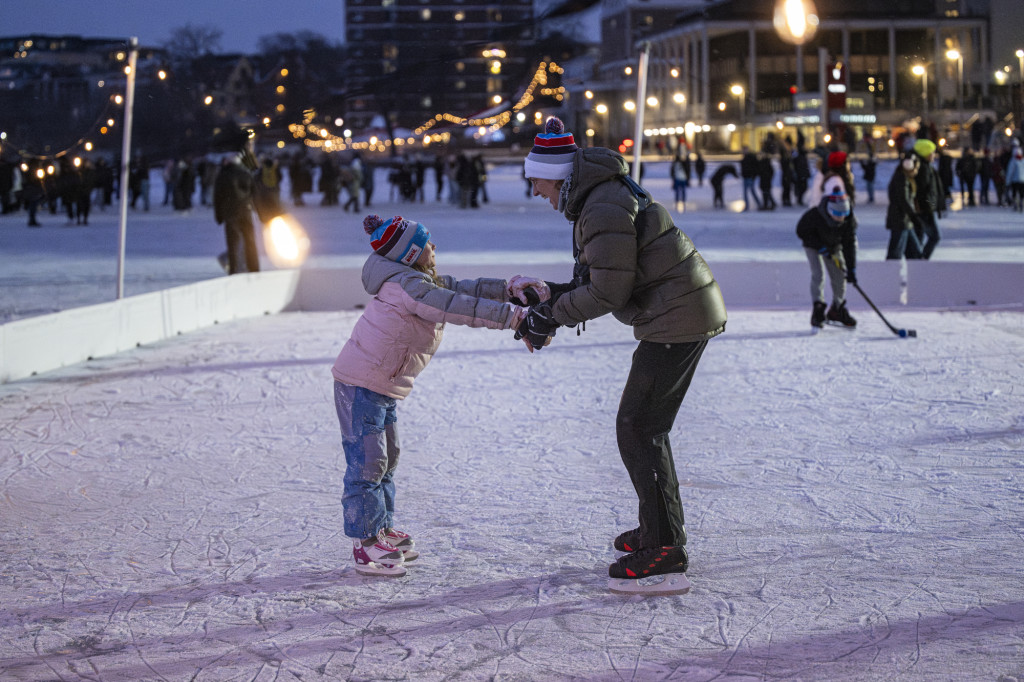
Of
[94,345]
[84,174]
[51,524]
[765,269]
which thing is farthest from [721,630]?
[84,174]

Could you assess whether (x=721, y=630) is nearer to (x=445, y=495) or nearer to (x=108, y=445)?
(x=445, y=495)

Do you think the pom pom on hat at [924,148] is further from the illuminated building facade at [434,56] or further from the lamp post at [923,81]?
the lamp post at [923,81]

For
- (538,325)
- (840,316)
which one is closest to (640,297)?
(538,325)

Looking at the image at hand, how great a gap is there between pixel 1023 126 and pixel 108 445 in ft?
52.9

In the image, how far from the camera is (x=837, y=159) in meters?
7.77

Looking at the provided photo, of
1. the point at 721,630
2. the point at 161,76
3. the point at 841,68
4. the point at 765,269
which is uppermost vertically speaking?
the point at 841,68

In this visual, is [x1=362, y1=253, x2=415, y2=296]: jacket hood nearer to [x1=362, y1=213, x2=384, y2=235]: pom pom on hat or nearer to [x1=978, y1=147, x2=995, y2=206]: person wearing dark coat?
[x1=362, y1=213, x2=384, y2=235]: pom pom on hat

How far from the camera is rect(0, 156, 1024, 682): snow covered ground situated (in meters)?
2.74

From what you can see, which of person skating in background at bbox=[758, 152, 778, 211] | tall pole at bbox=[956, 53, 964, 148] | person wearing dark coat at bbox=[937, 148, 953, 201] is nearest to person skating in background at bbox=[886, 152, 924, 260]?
tall pole at bbox=[956, 53, 964, 148]

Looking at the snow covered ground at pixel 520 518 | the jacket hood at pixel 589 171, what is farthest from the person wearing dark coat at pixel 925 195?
the jacket hood at pixel 589 171

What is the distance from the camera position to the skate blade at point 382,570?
10.7 ft

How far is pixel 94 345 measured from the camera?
24.8 ft

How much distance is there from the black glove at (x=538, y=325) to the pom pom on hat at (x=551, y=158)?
366 millimetres

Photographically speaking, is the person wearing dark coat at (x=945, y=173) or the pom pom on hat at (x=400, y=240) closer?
the pom pom on hat at (x=400, y=240)
